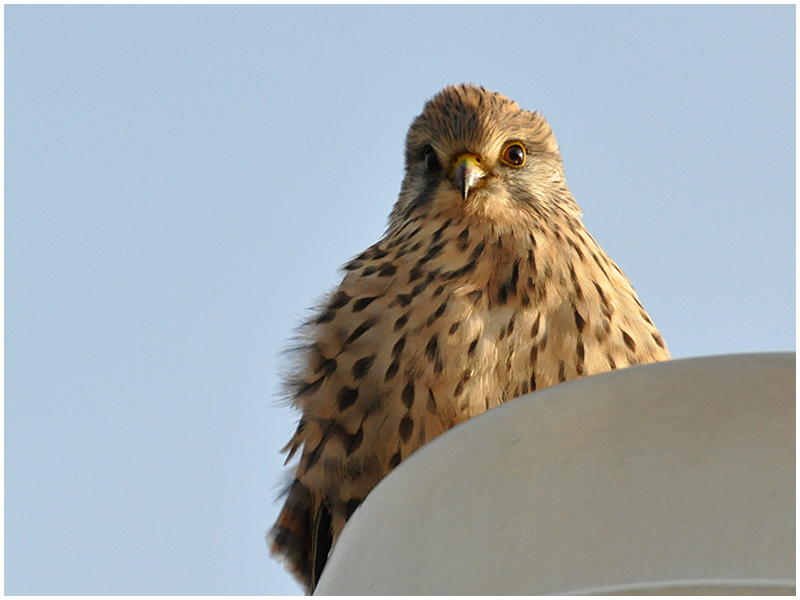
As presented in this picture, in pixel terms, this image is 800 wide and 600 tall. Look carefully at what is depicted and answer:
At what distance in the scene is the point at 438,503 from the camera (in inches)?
54.2

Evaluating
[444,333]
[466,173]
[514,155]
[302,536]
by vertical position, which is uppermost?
[514,155]

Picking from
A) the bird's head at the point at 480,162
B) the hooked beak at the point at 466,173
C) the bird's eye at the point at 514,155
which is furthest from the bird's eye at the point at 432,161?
the bird's eye at the point at 514,155

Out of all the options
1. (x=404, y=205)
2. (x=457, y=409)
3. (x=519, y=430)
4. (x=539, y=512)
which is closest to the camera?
(x=539, y=512)

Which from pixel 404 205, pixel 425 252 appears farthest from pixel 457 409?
pixel 404 205

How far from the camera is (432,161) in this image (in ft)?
13.4

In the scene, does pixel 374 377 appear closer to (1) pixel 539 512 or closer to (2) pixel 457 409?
(2) pixel 457 409

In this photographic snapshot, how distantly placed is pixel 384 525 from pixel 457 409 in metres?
1.71

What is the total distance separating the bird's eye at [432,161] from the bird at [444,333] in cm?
8

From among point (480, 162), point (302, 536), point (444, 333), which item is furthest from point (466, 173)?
point (302, 536)

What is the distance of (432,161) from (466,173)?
0.31 metres

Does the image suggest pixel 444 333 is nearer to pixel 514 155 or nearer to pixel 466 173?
pixel 466 173

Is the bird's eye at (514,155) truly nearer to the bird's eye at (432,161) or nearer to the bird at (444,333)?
the bird at (444,333)

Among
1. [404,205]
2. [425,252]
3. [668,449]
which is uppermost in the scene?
[404,205]

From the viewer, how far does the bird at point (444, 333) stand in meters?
3.17
